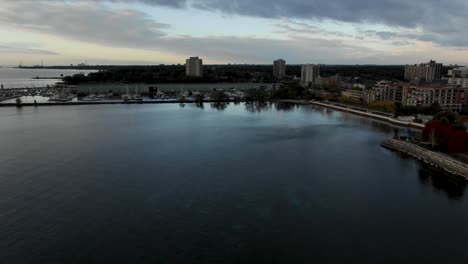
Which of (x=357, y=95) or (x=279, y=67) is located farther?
(x=279, y=67)

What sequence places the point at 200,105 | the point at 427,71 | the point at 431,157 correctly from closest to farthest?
the point at 431,157 → the point at 200,105 → the point at 427,71

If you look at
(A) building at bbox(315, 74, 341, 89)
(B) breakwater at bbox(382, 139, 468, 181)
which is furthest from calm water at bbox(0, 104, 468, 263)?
(A) building at bbox(315, 74, 341, 89)

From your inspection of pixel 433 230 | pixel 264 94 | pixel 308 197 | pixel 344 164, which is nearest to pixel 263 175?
pixel 308 197

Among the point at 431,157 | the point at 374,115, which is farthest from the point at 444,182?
the point at 374,115

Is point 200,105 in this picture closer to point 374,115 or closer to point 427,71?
point 374,115

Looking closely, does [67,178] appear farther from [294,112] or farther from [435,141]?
[294,112]

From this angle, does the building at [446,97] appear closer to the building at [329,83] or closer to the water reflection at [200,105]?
the water reflection at [200,105]
